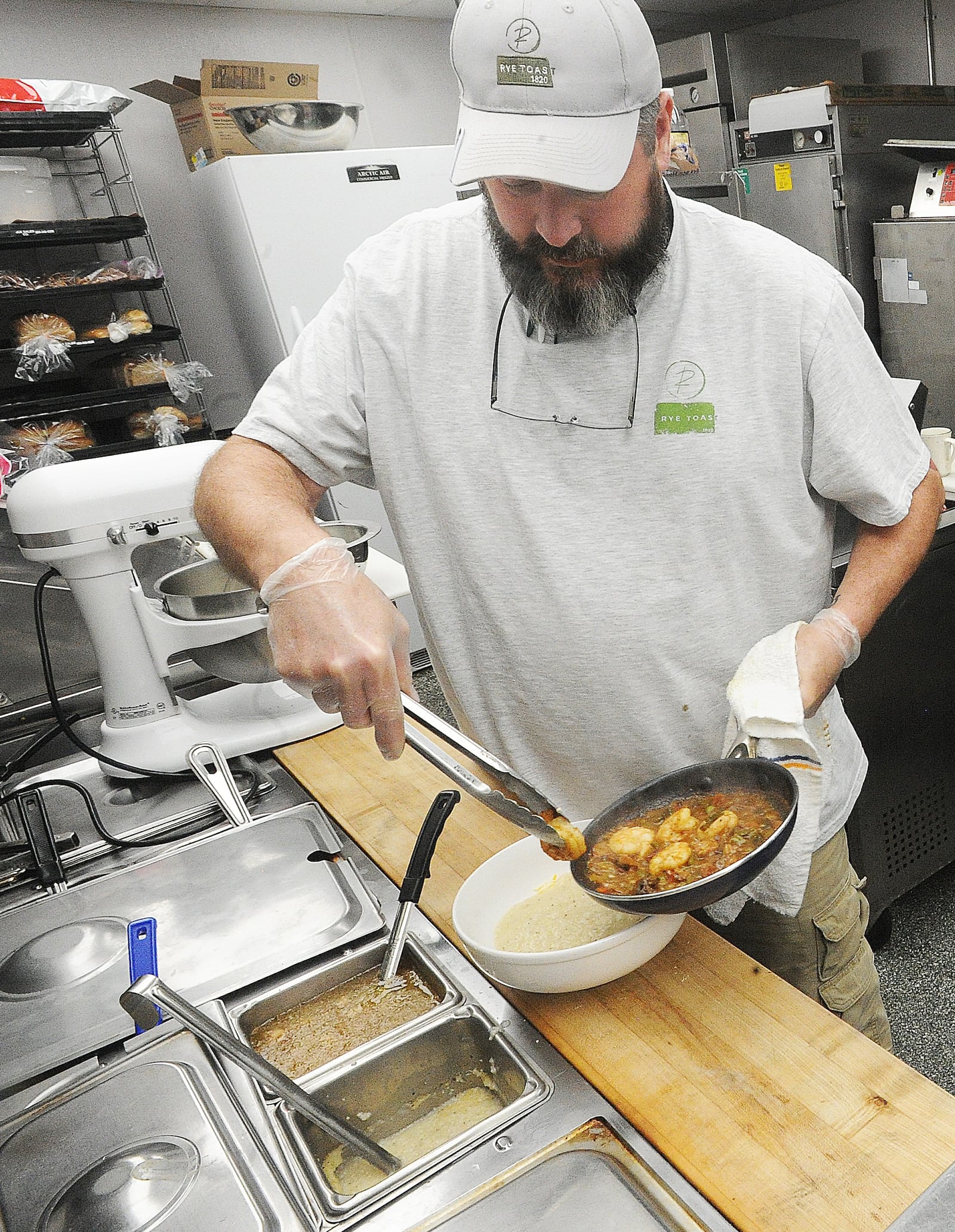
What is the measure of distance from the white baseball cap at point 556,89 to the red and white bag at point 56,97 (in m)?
2.61

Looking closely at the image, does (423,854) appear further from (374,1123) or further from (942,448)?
(942,448)

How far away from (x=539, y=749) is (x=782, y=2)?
543 centimetres

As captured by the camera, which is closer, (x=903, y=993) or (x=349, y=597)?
(x=349, y=597)

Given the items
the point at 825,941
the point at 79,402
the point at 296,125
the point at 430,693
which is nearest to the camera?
the point at 825,941

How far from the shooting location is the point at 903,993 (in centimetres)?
219

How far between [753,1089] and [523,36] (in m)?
1.10

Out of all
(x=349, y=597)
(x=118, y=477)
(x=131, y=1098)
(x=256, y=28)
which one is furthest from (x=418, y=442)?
(x=256, y=28)

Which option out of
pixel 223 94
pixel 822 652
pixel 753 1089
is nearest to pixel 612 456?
pixel 822 652

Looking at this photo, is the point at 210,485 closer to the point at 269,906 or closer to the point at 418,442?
the point at 418,442

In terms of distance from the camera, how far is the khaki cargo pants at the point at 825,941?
4.72 ft

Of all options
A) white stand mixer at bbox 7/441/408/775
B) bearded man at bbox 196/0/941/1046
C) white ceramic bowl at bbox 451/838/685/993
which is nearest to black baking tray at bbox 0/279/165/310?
white stand mixer at bbox 7/441/408/775

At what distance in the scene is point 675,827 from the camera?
1033 mm

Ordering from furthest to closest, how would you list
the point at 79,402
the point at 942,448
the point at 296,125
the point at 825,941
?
the point at 296,125 → the point at 79,402 → the point at 942,448 → the point at 825,941

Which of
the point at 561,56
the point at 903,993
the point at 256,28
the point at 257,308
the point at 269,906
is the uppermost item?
the point at 256,28
